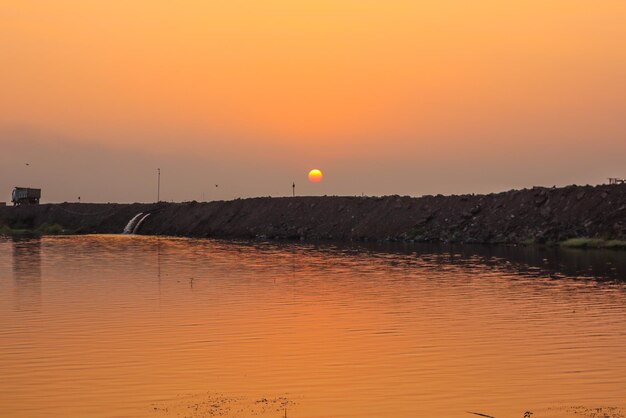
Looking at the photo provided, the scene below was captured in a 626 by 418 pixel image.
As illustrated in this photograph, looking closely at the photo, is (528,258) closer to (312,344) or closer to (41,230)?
(312,344)

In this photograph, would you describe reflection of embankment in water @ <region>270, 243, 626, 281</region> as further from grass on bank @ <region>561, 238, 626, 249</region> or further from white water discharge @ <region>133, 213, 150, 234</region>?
white water discharge @ <region>133, 213, 150, 234</region>

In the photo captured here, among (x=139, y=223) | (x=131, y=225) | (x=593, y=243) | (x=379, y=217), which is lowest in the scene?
(x=593, y=243)

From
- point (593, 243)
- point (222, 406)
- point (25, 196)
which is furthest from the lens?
point (25, 196)

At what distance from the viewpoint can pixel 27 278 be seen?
166ft

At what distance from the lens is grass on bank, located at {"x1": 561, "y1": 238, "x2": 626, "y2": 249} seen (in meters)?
82.8

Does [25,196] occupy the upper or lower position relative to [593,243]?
upper

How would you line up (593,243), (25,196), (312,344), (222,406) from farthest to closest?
(25,196) < (593,243) < (312,344) < (222,406)

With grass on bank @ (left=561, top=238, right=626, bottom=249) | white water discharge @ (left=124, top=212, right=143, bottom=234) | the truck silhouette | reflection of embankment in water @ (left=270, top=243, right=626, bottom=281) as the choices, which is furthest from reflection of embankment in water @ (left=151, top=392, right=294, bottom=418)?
the truck silhouette

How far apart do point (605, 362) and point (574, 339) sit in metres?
4.16

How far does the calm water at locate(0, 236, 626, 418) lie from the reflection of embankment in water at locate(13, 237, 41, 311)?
176mm

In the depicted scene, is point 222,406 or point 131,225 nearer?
point 222,406

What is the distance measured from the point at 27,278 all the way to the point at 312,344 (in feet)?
95.7

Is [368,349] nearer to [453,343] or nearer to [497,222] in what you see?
[453,343]

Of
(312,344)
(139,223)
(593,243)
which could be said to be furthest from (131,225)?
(312,344)
